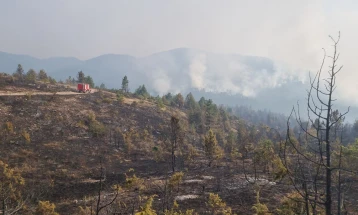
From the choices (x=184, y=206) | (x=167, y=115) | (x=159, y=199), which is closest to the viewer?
(x=184, y=206)

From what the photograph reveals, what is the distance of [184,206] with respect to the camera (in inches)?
919

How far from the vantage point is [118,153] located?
45.0 m

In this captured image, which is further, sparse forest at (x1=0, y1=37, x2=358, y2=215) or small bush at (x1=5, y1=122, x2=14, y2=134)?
small bush at (x1=5, y1=122, x2=14, y2=134)

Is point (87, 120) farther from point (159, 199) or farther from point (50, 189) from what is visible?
point (159, 199)

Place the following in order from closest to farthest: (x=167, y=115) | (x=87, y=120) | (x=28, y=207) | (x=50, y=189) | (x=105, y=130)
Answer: (x=28, y=207), (x=50, y=189), (x=105, y=130), (x=87, y=120), (x=167, y=115)

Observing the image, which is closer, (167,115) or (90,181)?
(90,181)

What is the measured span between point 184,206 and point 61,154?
2394 cm

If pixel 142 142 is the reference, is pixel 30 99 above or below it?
above

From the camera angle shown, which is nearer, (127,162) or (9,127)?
(9,127)

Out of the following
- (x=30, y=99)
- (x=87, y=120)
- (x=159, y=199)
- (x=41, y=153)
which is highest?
(x=30, y=99)

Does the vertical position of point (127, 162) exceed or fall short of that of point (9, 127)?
it falls short

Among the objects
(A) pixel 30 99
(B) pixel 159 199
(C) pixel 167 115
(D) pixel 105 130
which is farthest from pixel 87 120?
(B) pixel 159 199

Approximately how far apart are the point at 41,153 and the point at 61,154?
263cm

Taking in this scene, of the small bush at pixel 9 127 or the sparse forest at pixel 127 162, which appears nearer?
the sparse forest at pixel 127 162
